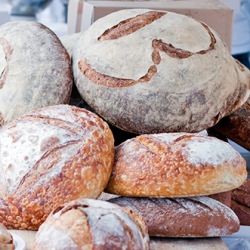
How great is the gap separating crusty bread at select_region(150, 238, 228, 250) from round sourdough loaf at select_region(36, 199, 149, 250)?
158 mm

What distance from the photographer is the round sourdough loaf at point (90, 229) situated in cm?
85

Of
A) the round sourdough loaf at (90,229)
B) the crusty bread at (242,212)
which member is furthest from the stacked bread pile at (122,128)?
the crusty bread at (242,212)

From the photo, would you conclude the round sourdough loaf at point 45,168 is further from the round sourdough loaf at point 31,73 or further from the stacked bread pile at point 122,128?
the round sourdough loaf at point 31,73

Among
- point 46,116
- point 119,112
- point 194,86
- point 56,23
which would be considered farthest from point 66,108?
point 56,23

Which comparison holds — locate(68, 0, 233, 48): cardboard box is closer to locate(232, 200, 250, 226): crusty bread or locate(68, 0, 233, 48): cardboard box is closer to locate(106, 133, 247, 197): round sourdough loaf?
locate(232, 200, 250, 226): crusty bread

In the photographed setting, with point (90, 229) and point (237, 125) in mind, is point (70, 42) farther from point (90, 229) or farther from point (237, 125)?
point (90, 229)

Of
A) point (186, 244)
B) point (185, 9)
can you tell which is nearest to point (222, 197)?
point (186, 244)

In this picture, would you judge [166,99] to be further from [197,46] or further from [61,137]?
[61,137]

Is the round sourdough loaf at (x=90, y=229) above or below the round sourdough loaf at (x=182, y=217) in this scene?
above

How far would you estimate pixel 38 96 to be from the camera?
130 cm

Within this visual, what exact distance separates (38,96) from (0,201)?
29 cm

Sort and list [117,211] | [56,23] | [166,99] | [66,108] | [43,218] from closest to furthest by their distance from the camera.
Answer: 1. [117,211]
2. [43,218]
3. [66,108]
4. [166,99]
5. [56,23]

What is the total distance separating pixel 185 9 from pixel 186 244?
2.61 ft

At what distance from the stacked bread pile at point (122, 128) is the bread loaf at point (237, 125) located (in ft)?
0.32
